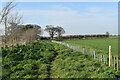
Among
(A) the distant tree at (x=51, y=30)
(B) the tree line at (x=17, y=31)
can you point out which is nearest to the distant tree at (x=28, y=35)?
(B) the tree line at (x=17, y=31)

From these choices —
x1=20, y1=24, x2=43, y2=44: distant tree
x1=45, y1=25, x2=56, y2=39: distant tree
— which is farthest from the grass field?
x1=45, y1=25, x2=56, y2=39: distant tree

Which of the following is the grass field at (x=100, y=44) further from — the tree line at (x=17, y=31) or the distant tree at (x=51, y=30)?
the distant tree at (x=51, y=30)

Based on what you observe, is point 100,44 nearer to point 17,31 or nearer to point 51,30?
point 17,31

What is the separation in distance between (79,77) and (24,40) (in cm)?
3404

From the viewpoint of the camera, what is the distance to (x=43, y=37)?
83.9m

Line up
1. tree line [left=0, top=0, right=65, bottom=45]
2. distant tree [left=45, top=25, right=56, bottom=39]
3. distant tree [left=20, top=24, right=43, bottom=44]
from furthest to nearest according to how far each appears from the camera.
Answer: distant tree [left=45, top=25, right=56, bottom=39] → distant tree [left=20, top=24, right=43, bottom=44] → tree line [left=0, top=0, right=65, bottom=45]

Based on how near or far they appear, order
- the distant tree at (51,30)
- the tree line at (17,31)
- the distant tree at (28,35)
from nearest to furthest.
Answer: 1. the tree line at (17,31)
2. the distant tree at (28,35)
3. the distant tree at (51,30)

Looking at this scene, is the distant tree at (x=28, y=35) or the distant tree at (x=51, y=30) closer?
the distant tree at (x=28, y=35)

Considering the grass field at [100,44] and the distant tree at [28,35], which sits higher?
the distant tree at [28,35]

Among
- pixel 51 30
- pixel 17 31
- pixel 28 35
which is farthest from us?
pixel 51 30

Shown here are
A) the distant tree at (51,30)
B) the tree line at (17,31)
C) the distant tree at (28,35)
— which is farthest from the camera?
the distant tree at (51,30)

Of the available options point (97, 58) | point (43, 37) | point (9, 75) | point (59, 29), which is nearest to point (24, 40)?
point (97, 58)

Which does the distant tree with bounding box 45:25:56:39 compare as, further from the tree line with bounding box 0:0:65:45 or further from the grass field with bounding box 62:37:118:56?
the grass field with bounding box 62:37:118:56

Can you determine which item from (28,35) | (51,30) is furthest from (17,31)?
(51,30)
